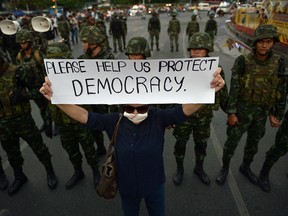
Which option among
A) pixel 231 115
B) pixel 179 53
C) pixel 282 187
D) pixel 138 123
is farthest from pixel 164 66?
pixel 179 53

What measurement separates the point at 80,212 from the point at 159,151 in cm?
175

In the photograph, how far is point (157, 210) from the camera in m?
2.43

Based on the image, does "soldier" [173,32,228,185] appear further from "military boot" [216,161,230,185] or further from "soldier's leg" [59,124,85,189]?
"soldier's leg" [59,124,85,189]

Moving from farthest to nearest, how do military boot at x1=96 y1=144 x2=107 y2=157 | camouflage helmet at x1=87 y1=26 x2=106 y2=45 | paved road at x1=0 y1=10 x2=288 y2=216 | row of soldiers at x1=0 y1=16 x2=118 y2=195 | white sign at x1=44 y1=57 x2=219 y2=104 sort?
1. military boot at x1=96 y1=144 x2=107 y2=157
2. camouflage helmet at x1=87 y1=26 x2=106 y2=45
3. paved road at x1=0 y1=10 x2=288 y2=216
4. row of soldiers at x1=0 y1=16 x2=118 y2=195
5. white sign at x1=44 y1=57 x2=219 y2=104

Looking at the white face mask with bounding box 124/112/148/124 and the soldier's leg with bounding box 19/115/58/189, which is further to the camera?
the soldier's leg with bounding box 19/115/58/189

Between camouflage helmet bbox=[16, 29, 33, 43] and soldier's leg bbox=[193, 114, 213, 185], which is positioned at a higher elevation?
camouflage helmet bbox=[16, 29, 33, 43]

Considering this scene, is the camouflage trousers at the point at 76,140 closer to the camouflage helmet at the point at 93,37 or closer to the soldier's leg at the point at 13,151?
the soldier's leg at the point at 13,151

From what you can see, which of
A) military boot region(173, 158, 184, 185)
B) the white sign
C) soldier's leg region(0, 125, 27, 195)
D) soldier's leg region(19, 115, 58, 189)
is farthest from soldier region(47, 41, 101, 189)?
the white sign

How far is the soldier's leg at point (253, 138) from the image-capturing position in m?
3.30

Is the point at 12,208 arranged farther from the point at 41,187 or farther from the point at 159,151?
the point at 159,151

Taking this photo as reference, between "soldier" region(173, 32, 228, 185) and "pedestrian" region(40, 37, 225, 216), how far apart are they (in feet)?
3.92

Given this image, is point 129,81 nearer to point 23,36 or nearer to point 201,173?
point 201,173

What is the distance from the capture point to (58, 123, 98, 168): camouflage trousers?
11.2 feet

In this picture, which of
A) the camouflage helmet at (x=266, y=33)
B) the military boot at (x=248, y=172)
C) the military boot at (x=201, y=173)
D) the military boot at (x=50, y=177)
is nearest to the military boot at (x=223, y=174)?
the military boot at (x=201, y=173)
